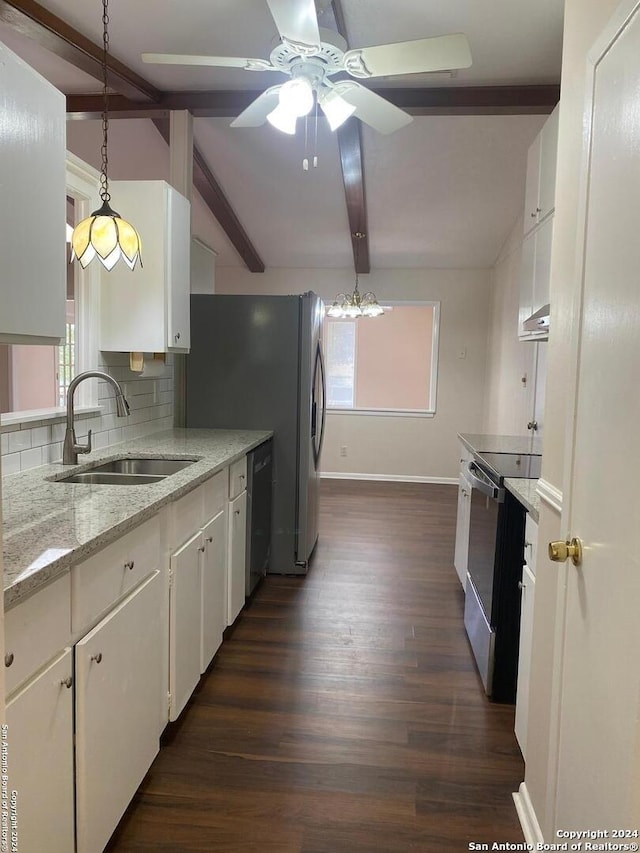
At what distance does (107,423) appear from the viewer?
273cm

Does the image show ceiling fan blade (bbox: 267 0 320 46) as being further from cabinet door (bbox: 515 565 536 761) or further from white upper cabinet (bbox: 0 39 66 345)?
cabinet door (bbox: 515 565 536 761)

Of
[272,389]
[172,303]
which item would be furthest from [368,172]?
[172,303]

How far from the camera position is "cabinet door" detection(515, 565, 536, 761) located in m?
1.87

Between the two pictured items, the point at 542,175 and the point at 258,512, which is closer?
the point at 542,175

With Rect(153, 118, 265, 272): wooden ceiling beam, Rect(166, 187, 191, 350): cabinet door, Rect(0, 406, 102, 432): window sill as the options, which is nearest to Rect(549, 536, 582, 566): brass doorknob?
Rect(0, 406, 102, 432): window sill

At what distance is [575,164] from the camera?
1442mm

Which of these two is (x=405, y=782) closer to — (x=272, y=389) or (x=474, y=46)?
(x=272, y=389)

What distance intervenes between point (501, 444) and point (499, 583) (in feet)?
4.49

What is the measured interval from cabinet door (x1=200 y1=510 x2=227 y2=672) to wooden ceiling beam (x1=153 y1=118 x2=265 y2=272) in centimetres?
297

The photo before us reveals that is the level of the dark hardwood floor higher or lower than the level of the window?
lower

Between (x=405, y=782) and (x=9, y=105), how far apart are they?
2.19 metres

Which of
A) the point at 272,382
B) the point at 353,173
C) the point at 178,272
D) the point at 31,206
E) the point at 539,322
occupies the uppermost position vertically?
the point at 353,173

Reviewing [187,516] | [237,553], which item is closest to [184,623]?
[187,516]

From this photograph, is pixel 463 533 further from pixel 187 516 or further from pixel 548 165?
pixel 548 165
